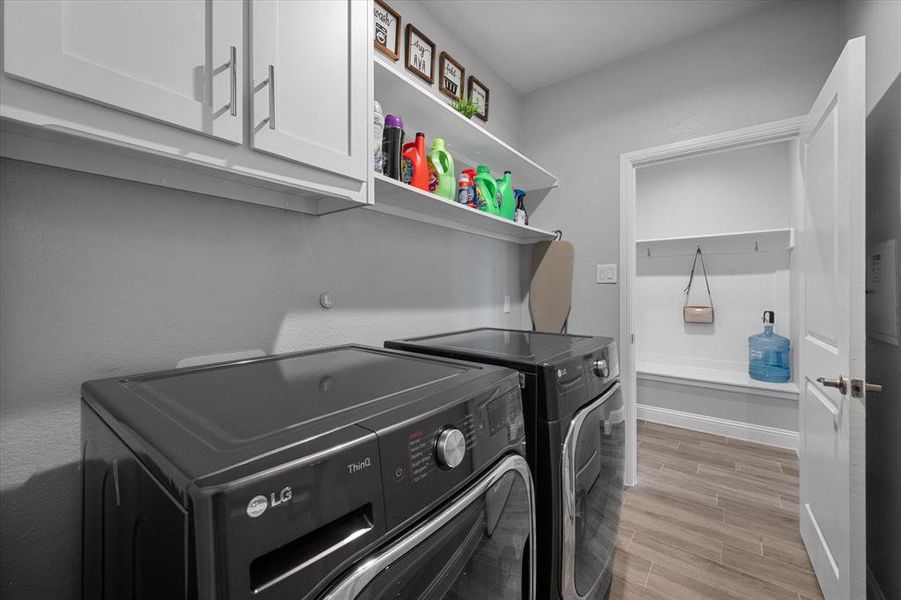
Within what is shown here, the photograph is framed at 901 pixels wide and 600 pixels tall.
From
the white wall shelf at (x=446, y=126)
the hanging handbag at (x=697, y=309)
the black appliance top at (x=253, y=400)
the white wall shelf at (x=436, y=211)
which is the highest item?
the white wall shelf at (x=446, y=126)

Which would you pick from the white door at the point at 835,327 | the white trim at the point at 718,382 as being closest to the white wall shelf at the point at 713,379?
the white trim at the point at 718,382

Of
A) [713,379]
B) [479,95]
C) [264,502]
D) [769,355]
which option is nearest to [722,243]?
[769,355]

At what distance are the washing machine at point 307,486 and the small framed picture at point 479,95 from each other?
1.89 metres

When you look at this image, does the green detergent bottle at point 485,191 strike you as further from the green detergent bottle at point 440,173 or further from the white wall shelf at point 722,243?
the white wall shelf at point 722,243

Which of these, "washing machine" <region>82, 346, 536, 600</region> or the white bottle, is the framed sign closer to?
the white bottle

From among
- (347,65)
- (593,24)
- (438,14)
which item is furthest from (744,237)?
(347,65)

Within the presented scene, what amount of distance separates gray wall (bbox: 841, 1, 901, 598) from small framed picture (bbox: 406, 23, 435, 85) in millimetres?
1722

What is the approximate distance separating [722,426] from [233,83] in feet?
12.6

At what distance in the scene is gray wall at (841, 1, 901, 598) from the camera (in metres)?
1.32

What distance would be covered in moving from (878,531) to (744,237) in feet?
8.20

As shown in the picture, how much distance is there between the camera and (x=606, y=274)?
2.42 m

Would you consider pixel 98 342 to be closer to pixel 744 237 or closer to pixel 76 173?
pixel 76 173

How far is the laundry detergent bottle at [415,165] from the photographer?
152 cm

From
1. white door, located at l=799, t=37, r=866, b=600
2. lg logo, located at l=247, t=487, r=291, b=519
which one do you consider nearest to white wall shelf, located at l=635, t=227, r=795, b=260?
white door, located at l=799, t=37, r=866, b=600
